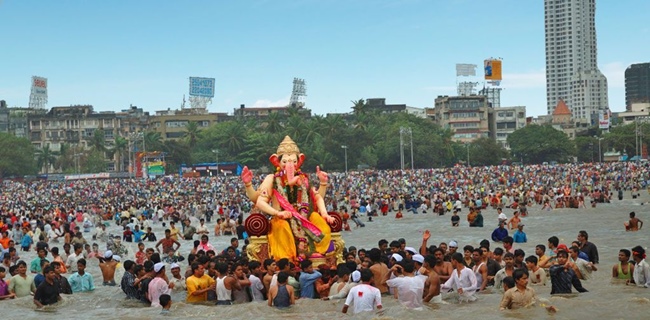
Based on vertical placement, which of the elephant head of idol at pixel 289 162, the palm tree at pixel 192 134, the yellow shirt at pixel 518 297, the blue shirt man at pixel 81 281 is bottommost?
the blue shirt man at pixel 81 281

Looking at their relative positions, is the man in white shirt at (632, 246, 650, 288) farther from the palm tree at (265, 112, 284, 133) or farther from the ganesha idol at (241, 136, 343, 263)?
the palm tree at (265, 112, 284, 133)

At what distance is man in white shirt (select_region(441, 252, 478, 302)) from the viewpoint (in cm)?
1521

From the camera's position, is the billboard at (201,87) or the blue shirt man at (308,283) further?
the billboard at (201,87)

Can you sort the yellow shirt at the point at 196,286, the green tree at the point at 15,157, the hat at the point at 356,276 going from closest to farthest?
the hat at the point at 356,276 < the yellow shirt at the point at 196,286 < the green tree at the point at 15,157

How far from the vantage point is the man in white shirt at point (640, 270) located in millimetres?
15898

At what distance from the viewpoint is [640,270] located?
15984 millimetres

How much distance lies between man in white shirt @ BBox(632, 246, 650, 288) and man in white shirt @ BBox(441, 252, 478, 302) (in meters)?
2.62

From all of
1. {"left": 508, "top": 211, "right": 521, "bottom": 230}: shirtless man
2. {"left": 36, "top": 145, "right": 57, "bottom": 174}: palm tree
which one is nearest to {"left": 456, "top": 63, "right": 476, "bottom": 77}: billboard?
{"left": 36, "top": 145, "right": 57, "bottom": 174}: palm tree

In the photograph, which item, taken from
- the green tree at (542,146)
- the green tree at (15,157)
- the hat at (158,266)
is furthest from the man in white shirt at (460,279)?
the green tree at (15,157)

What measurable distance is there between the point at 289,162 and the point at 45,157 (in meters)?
129

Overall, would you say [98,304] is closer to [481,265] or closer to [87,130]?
[481,265]

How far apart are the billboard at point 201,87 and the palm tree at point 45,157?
2396 centimetres

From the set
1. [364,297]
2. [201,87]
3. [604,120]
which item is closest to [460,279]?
[364,297]

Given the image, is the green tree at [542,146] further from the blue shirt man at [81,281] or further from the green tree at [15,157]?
the blue shirt man at [81,281]
